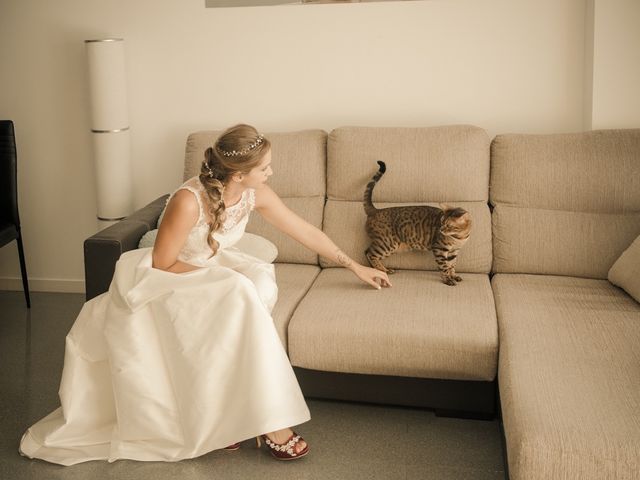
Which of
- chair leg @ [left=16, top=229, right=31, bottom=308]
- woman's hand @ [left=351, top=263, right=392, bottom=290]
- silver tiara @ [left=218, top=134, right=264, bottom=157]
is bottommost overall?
chair leg @ [left=16, top=229, right=31, bottom=308]

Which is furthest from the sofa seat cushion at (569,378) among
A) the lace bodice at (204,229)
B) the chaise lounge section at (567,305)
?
the lace bodice at (204,229)

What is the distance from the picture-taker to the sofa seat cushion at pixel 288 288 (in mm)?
2936

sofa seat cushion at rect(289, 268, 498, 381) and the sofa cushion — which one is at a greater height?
the sofa cushion

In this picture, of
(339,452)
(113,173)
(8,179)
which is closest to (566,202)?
(339,452)

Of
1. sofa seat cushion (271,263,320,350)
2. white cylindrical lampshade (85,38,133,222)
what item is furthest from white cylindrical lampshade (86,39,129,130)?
sofa seat cushion (271,263,320,350)

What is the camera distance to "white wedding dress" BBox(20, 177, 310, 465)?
263 cm

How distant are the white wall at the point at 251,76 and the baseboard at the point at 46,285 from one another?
0.01 m

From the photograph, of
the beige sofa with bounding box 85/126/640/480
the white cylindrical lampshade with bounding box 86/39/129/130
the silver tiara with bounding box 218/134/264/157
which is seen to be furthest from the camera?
the white cylindrical lampshade with bounding box 86/39/129/130

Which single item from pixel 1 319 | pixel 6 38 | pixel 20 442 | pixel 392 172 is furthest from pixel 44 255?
pixel 392 172

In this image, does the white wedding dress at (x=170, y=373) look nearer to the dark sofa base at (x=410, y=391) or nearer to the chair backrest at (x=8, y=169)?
the dark sofa base at (x=410, y=391)

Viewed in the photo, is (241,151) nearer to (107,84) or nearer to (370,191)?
(370,191)

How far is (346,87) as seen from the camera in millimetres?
3984

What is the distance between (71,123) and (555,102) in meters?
2.65

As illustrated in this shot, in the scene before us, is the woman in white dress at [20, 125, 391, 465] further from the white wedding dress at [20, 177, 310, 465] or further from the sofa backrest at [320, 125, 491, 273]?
the sofa backrest at [320, 125, 491, 273]
